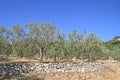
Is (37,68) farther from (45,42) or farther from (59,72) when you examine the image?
(45,42)

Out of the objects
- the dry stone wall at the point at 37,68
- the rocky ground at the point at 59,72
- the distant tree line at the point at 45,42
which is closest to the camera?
the dry stone wall at the point at 37,68

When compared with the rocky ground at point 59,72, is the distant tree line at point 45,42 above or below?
above

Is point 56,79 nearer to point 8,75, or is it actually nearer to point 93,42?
point 8,75

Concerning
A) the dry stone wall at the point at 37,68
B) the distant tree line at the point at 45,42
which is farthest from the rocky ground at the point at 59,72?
the distant tree line at the point at 45,42

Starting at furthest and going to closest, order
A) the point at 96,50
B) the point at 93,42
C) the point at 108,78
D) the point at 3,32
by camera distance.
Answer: the point at 96,50, the point at 93,42, the point at 3,32, the point at 108,78

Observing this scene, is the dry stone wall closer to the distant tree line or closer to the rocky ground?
the rocky ground

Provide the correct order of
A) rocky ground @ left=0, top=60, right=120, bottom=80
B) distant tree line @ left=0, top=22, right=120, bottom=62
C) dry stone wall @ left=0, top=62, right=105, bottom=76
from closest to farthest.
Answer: dry stone wall @ left=0, top=62, right=105, bottom=76
rocky ground @ left=0, top=60, right=120, bottom=80
distant tree line @ left=0, top=22, right=120, bottom=62

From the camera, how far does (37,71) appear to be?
2875cm

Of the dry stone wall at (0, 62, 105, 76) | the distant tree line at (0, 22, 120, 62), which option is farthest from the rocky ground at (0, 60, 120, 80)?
the distant tree line at (0, 22, 120, 62)

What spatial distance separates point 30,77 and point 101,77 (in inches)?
548

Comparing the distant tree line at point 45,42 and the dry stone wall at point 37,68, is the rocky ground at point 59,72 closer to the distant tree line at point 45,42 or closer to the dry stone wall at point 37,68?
the dry stone wall at point 37,68

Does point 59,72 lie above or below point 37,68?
below

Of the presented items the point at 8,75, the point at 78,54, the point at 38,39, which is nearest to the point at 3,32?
the point at 38,39

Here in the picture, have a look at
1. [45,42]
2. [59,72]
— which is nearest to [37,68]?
[59,72]
